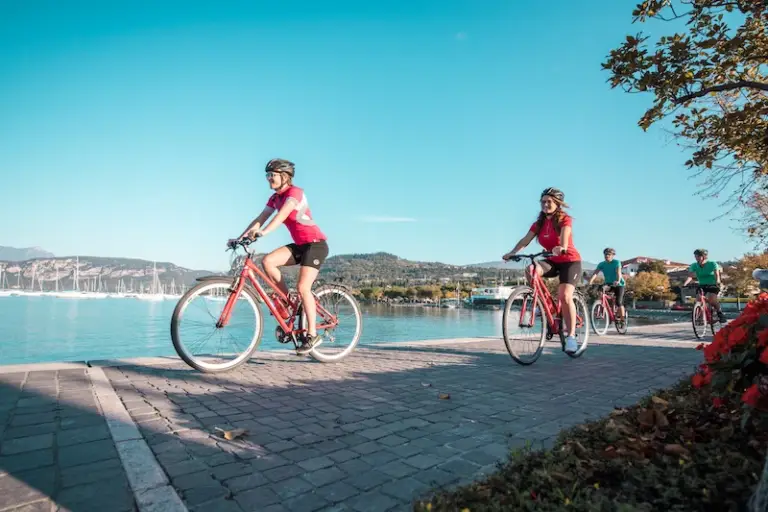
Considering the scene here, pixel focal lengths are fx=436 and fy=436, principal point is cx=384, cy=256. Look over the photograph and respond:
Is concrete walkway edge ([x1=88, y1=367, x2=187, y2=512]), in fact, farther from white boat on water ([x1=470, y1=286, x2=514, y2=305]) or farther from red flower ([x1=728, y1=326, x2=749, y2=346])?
white boat on water ([x1=470, y1=286, x2=514, y2=305])

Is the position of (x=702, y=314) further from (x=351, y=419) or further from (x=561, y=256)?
(x=351, y=419)

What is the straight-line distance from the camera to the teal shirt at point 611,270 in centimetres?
1005

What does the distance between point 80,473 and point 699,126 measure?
6378mm

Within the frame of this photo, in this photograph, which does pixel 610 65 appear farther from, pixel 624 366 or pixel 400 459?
pixel 400 459

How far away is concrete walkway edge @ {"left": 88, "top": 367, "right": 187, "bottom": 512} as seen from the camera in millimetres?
1715

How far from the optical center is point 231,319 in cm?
454

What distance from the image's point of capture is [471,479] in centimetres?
199

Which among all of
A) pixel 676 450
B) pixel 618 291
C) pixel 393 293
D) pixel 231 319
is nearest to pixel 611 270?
pixel 618 291

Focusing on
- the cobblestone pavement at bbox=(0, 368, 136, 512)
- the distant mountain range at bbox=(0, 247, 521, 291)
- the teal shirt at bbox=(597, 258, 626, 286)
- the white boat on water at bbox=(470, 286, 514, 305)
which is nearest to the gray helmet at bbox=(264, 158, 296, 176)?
the cobblestone pavement at bbox=(0, 368, 136, 512)

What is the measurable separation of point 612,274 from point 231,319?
348 inches

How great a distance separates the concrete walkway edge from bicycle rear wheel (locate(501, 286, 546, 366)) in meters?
4.06

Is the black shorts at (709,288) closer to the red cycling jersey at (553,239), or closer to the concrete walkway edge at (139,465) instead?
the red cycling jersey at (553,239)

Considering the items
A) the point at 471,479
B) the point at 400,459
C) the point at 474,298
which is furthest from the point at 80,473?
the point at 474,298

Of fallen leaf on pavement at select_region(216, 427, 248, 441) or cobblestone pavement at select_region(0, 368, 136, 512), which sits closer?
cobblestone pavement at select_region(0, 368, 136, 512)
